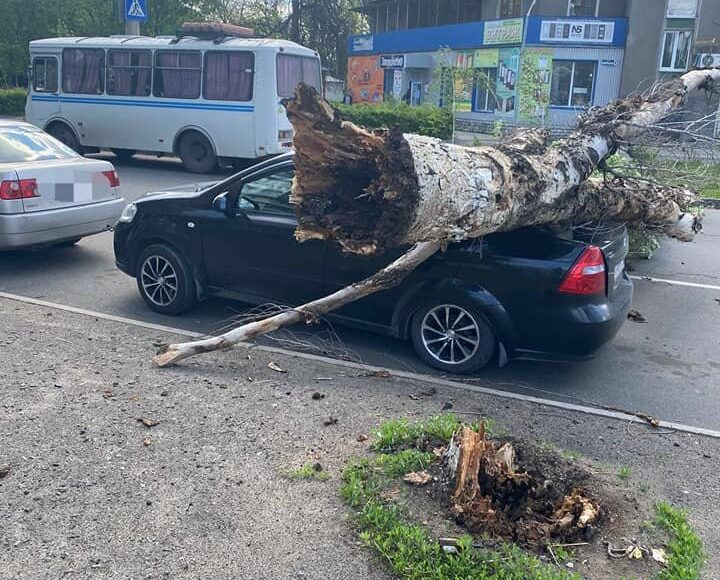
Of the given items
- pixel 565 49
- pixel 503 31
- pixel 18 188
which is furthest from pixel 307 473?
pixel 503 31

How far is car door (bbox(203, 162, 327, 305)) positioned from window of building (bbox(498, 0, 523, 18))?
1278 inches

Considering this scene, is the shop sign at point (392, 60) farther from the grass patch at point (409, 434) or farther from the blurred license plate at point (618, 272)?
the grass patch at point (409, 434)

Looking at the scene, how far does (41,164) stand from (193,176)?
8.87m

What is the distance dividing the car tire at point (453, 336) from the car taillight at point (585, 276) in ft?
2.11

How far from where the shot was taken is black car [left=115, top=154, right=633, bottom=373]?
534 cm

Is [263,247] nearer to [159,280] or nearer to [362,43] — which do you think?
[159,280]

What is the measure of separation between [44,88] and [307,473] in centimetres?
1802

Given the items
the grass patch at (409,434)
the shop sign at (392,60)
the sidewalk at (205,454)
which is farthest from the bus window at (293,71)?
the shop sign at (392,60)

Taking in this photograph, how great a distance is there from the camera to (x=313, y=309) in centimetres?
575

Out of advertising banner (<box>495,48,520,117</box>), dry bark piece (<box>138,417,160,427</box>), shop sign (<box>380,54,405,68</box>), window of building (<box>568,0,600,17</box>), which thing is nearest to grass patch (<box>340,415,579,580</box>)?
dry bark piece (<box>138,417,160,427</box>)

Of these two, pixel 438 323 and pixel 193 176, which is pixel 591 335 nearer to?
pixel 438 323

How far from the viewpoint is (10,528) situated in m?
3.49

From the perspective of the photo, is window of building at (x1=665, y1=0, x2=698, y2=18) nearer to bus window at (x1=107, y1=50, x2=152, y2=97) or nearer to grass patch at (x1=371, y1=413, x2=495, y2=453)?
bus window at (x1=107, y1=50, x2=152, y2=97)

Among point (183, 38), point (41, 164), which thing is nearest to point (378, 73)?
point (183, 38)
